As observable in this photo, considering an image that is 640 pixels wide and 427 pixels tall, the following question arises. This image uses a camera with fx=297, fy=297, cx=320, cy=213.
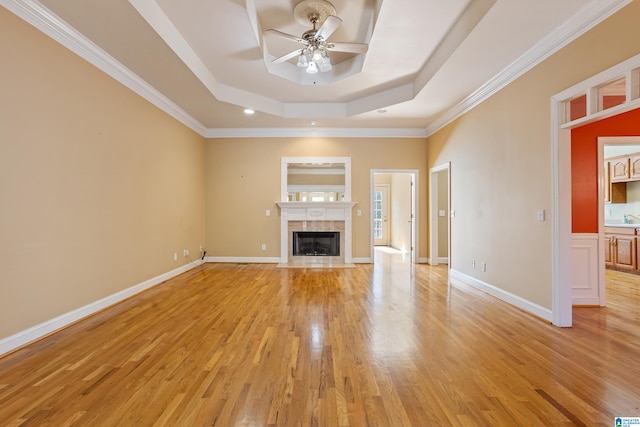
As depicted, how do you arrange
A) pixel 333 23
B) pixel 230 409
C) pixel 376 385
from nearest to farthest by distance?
1. pixel 230 409
2. pixel 376 385
3. pixel 333 23

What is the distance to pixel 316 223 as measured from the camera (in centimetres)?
665

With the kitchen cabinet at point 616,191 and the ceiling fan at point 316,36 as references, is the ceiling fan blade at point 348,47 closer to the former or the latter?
the ceiling fan at point 316,36

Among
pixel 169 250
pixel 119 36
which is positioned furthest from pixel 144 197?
pixel 119 36

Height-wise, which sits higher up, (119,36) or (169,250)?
(119,36)

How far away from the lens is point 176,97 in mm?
4809

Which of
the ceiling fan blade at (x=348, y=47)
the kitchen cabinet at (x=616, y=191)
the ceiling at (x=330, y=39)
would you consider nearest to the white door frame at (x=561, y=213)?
the ceiling at (x=330, y=39)

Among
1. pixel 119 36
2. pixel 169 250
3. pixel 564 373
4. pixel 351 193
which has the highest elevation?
pixel 119 36

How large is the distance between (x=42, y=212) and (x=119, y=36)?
1912 mm

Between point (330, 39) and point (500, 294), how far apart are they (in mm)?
4144

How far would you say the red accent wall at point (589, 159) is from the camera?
11.7ft

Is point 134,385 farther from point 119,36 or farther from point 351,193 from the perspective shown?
point 351,193

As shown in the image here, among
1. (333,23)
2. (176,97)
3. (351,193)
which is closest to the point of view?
(333,23)

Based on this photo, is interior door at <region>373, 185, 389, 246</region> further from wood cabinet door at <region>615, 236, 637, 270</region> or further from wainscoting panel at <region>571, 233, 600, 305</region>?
wainscoting panel at <region>571, 233, 600, 305</region>

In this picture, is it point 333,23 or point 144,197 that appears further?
point 144,197
